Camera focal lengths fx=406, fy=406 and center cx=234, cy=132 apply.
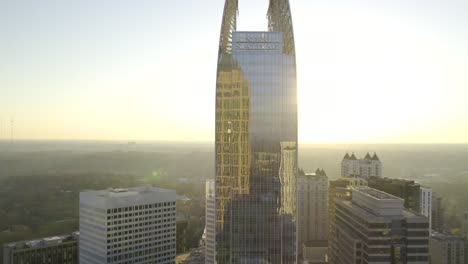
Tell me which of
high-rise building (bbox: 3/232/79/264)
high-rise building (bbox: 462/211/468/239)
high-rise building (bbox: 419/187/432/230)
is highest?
high-rise building (bbox: 419/187/432/230)

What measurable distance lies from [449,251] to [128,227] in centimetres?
4792

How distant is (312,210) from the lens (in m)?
76.6

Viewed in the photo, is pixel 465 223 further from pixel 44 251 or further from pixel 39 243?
pixel 39 243

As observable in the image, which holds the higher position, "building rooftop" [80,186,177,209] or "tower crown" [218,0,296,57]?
"tower crown" [218,0,296,57]

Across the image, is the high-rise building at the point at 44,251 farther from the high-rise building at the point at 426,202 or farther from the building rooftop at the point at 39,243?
the high-rise building at the point at 426,202

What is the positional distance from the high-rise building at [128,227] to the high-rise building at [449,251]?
40.3 meters

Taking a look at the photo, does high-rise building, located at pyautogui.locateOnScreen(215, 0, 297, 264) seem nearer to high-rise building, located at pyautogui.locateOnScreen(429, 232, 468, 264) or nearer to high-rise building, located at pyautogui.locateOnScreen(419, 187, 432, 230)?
high-rise building, located at pyautogui.locateOnScreen(429, 232, 468, 264)

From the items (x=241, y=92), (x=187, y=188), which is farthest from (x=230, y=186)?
(x=187, y=188)

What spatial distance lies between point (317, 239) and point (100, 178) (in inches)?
1962

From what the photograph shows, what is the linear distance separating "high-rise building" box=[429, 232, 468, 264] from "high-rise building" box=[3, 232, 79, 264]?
53.2 metres

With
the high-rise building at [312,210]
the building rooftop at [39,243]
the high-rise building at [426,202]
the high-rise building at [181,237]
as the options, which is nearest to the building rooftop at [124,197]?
the building rooftop at [39,243]

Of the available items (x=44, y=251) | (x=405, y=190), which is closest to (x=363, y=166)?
(x=405, y=190)

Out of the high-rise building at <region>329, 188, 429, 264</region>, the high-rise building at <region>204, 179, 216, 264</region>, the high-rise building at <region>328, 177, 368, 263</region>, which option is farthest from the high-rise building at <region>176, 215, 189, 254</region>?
the high-rise building at <region>329, 188, 429, 264</region>

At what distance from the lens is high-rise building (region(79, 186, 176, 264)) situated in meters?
47.8
